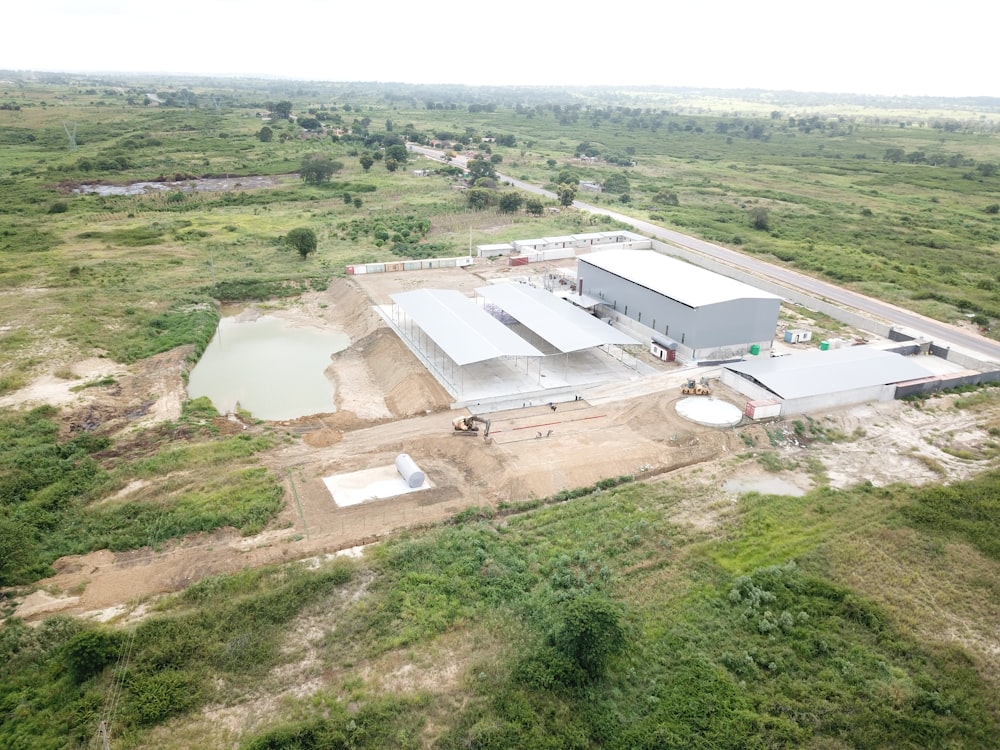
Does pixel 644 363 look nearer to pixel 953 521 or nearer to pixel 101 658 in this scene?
pixel 953 521

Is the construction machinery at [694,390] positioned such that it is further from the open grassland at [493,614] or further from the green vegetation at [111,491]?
the green vegetation at [111,491]

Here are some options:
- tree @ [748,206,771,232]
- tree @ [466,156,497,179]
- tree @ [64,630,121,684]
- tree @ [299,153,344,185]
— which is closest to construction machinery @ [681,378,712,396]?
tree @ [64,630,121,684]

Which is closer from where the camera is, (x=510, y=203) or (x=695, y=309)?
(x=695, y=309)

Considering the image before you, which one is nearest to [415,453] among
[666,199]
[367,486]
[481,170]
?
[367,486]

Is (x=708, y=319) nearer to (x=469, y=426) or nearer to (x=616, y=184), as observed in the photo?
(x=469, y=426)

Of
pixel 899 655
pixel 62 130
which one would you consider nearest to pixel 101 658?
pixel 899 655

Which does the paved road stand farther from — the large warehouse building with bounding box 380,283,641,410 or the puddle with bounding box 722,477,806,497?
the puddle with bounding box 722,477,806,497
